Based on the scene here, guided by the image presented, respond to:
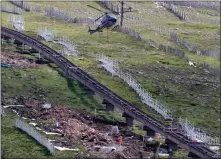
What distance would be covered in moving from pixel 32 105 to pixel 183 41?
47.2m

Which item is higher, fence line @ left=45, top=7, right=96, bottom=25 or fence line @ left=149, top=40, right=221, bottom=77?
fence line @ left=45, top=7, right=96, bottom=25

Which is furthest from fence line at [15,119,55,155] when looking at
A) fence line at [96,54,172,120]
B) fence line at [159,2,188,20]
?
fence line at [159,2,188,20]

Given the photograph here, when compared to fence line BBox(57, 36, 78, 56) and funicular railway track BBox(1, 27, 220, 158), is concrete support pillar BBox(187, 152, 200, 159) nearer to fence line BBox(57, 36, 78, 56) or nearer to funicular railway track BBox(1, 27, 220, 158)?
funicular railway track BBox(1, 27, 220, 158)

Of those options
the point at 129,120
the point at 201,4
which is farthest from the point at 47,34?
the point at 201,4

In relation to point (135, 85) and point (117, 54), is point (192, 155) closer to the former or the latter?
point (135, 85)

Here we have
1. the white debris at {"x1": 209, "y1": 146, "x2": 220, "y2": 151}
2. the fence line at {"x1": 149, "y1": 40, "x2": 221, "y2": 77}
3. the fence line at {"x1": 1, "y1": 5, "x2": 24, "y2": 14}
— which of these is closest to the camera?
the white debris at {"x1": 209, "y1": 146, "x2": 220, "y2": 151}

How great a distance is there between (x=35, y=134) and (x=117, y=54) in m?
38.2

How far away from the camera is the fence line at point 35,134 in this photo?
5304 centimetres

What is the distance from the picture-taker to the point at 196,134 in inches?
2382

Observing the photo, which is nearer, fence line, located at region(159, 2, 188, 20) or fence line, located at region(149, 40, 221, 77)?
fence line, located at region(149, 40, 221, 77)

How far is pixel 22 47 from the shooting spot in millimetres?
84375

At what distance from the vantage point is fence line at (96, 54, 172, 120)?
222 ft

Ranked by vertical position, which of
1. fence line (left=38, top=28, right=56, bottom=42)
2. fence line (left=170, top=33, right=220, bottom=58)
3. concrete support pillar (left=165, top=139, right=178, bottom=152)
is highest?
fence line (left=38, top=28, right=56, bottom=42)

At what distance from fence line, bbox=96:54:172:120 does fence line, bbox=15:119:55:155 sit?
12784mm
